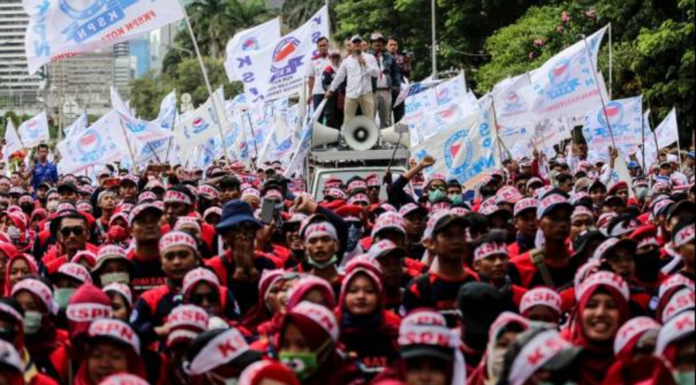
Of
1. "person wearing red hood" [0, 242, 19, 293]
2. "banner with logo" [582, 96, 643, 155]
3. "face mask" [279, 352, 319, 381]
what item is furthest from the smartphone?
"banner with logo" [582, 96, 643, 155]

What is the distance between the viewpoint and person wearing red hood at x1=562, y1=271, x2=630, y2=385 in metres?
7.18

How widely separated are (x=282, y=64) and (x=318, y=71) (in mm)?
3875

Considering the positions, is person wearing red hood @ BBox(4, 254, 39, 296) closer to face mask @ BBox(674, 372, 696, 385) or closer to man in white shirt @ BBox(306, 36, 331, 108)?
face mask @ BBox(674, 372, 696, 385)

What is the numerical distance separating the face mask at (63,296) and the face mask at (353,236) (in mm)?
2209

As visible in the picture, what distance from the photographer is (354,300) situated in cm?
760

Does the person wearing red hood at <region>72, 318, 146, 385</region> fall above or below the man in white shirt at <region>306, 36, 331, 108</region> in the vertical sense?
below

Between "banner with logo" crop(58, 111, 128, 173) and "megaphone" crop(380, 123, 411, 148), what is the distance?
8654mm

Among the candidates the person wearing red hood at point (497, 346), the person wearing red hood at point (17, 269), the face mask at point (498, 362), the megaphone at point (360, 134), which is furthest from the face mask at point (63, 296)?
the megaphone at point (360, 134)

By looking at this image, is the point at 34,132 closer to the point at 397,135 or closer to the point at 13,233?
the point at 397,135

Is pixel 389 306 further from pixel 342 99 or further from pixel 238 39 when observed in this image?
pixel 238 39

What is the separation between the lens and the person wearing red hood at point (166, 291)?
27.3 feet

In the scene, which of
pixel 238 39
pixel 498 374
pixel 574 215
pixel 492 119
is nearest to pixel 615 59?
pixel 238 39

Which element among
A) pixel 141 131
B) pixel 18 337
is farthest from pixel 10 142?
pixel 18 337

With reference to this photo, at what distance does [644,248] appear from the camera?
384 inches
